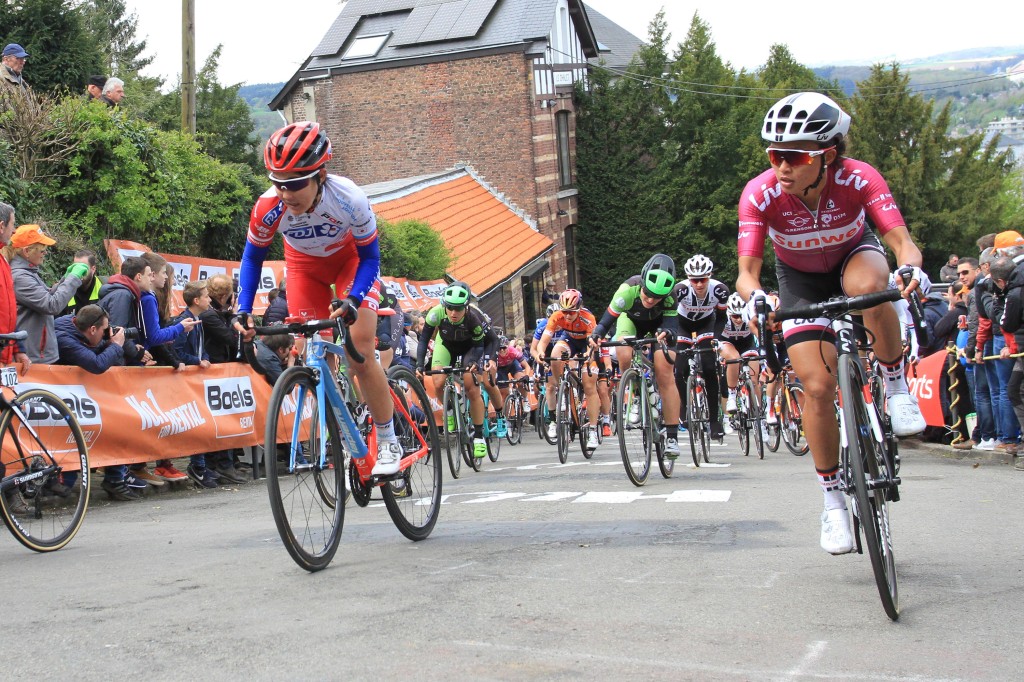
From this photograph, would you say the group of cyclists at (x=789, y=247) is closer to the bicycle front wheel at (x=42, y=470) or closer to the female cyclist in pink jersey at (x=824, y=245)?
the female cyclist in pink jersey at (x=824, y=245)

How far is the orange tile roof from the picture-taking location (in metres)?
35.0

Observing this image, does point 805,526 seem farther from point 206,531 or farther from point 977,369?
point 977,369

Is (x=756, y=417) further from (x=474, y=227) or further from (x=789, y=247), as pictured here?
(x=474, y=227)

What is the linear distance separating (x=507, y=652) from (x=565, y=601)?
865 millimetres

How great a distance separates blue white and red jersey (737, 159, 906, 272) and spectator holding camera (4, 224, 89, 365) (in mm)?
5927

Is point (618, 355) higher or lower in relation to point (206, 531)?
higher

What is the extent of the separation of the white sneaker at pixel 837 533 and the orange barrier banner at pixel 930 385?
9814mm

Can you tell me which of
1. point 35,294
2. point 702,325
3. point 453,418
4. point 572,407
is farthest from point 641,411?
point 35,294

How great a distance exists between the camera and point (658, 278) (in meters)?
12.0

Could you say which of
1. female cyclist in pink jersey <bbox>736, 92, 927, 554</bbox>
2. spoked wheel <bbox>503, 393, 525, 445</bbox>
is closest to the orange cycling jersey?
spoked wheel <bbox>503, 393, 525, 445</bbox>

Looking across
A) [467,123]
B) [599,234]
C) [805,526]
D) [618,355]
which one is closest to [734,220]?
[599,234]

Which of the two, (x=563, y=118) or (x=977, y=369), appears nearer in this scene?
(x=977, y=369)

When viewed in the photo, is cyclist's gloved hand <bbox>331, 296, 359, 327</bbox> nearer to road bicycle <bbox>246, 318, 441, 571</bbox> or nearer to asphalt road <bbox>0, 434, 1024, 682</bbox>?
road bicycle <bbox>246, 318, 441, 571</bbox>

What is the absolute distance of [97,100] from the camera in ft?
51.3
